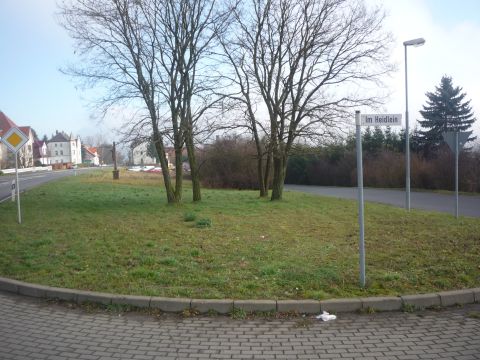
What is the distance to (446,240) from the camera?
29.2 feet

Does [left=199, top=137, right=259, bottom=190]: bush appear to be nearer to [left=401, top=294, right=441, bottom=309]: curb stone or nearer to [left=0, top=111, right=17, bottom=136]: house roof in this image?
[left=401, top=294, right=441, bottom=309]: curb stone

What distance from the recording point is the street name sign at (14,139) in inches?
496

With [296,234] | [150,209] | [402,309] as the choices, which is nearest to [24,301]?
[402,309]

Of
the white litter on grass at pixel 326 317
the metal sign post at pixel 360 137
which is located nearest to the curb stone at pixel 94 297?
the white litter on grass at pixel 326 317

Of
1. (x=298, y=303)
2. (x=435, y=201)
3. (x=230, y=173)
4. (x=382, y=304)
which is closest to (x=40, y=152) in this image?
(x=230, y=173)

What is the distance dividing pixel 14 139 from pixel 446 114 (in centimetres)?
3840

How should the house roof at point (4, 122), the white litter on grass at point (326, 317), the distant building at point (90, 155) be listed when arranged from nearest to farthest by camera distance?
1. the white litter on grass at point (326, 317)
2. the house roof at point (4, 122)
3. the distant building at point (90, 155)

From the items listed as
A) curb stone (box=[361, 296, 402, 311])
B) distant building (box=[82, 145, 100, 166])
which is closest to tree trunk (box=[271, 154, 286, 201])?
curb stone (box=[361, 296, 402, 311])

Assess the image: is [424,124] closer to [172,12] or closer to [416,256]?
[172,12]

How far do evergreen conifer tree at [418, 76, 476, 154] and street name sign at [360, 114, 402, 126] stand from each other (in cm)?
3658

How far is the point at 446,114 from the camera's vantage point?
130ft

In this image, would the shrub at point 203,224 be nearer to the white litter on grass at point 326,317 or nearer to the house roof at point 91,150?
the white litter on grass at point 326,317

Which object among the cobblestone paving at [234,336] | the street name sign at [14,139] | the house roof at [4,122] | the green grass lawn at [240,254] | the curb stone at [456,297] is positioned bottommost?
the cobblestone paving at [234,336]

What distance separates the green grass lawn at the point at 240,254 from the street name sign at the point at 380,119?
7.48 feet
